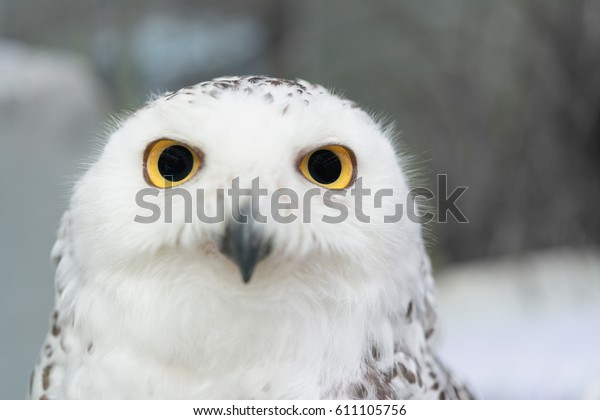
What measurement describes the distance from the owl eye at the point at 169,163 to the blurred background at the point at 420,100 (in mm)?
1653

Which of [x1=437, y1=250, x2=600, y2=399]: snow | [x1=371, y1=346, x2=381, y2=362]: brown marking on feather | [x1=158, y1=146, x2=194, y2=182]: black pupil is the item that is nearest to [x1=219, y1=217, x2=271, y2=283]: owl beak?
[x1=158, y1=146, x2=194, y2=182]: black pupil

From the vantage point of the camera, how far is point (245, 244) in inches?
32.4

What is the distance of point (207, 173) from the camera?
0.86m

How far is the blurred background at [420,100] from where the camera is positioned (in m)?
2.51

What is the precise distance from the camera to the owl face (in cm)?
84

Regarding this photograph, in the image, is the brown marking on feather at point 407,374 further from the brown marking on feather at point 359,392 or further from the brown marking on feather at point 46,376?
the brown marking on feather at point 46,376

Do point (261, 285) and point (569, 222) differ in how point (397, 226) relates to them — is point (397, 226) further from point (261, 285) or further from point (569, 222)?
point (569, 222)

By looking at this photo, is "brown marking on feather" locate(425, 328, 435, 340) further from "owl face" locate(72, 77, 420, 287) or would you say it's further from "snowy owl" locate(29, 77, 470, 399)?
"owl face" locate(72, 77, 420, 287)

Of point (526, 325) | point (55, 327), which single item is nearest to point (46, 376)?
point (55, 327)

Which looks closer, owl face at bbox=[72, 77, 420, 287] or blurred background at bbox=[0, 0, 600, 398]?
owl face at bbox=[72, 77, 420, 287]

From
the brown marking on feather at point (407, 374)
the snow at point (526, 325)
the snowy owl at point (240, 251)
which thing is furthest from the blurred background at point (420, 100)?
the snowy owl at point (240, 251)
